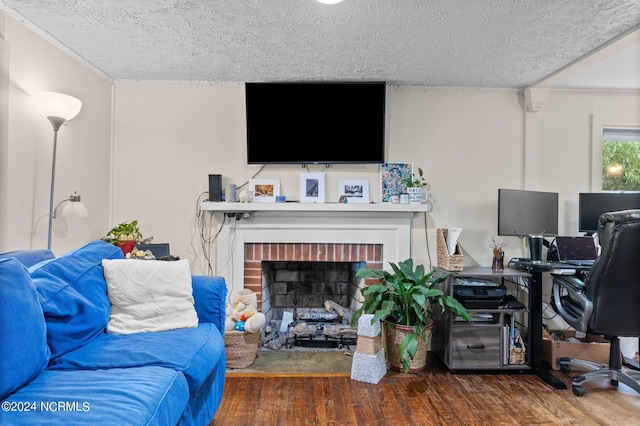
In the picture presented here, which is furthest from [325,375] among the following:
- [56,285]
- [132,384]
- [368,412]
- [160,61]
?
[160,61]

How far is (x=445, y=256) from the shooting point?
110 inches

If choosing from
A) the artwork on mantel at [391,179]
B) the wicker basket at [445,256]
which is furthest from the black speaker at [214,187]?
the wicker basket at [445,256]

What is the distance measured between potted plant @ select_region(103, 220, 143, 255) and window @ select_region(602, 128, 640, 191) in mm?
Answer: 3850

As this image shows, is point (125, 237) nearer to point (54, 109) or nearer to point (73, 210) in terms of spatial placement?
Result: point (73, 210)

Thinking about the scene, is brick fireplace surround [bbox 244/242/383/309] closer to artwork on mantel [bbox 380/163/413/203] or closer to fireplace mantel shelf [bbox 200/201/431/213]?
fireplace mantel shelf [bbox 200/201/431/213]

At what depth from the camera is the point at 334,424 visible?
1946 millimetres

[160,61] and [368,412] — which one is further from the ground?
[160,61]

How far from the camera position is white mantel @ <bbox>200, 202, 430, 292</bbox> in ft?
10.1

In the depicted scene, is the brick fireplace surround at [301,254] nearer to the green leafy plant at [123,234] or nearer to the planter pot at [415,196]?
the planter pot at [415,196]

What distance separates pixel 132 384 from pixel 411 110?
2.77 meters

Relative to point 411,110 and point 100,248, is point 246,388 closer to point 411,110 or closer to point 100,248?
point 100,248

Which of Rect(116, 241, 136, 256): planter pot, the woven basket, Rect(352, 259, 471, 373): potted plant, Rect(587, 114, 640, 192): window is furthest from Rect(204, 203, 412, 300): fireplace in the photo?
Rect(587, 114, 640, 192): window

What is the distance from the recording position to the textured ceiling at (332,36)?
1.97m

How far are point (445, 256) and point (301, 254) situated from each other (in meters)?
1.15
